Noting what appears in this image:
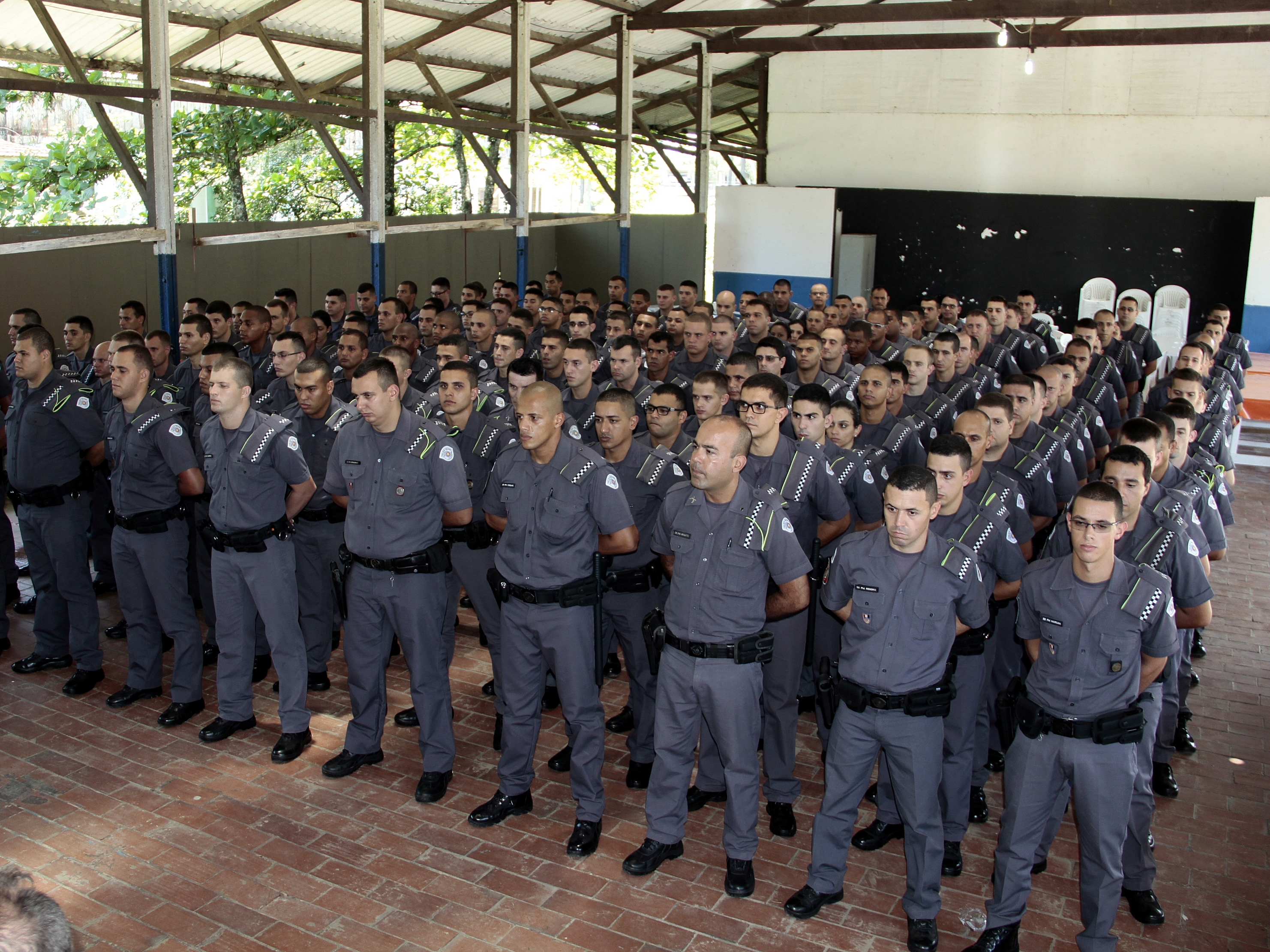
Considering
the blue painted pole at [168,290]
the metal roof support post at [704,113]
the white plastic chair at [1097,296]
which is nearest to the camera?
the blue painted pole at [168,290]

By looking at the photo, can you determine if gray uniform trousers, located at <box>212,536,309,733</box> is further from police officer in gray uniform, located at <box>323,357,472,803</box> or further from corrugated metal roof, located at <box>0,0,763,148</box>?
corrugated metal roof, located at <box>0,0,763,148</box>

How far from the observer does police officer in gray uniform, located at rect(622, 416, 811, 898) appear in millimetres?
3836

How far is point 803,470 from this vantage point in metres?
4.72

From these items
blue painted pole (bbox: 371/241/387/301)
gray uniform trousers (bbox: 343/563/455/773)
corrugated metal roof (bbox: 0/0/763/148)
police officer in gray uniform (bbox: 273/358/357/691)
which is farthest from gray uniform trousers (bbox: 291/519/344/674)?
corrugated metal roof (bbox: 0/0/763/148)

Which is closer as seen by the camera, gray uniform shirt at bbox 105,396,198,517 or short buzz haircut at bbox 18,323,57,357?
gray uniform shirt at bbox 105,396,198,517

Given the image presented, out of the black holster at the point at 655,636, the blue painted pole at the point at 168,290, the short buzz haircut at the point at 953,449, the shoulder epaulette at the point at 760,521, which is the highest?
the blue painted pole at the point at 168,290

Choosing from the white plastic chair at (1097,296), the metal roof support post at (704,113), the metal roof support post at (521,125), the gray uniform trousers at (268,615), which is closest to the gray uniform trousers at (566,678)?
the gray uniform trousers at (268,615)

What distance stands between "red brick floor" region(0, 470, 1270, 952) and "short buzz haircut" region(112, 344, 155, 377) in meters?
1.67

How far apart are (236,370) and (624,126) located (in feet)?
33.5

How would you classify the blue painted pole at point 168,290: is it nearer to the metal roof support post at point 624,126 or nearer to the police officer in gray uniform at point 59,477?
the police officer in gray uniform at point 59,477

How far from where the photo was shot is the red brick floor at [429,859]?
3699 mm

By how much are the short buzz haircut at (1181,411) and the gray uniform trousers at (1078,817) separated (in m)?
2.45

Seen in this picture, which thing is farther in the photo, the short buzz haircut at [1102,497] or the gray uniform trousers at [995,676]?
the gray uniform trousers at [995,676]

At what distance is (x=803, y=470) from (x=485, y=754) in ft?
6.29
